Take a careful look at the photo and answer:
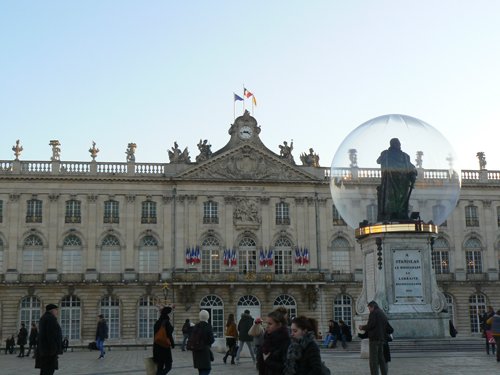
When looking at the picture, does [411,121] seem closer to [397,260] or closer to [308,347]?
[397,260]

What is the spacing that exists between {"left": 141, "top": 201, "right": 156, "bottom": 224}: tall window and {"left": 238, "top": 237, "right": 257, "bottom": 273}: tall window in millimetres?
6047

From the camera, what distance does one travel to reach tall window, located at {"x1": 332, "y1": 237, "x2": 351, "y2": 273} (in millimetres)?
55147

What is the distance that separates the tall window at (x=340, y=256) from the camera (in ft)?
181

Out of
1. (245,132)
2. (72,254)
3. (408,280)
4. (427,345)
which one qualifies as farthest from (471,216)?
(427,345)

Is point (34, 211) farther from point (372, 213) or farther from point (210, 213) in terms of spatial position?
point (372, 213)

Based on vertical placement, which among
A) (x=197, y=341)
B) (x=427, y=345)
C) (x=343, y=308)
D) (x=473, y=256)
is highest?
(x=473, y=256)

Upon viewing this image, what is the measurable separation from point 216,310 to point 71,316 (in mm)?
9208

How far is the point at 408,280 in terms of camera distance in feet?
69.9

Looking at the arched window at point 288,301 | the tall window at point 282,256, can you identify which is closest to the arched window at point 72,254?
the tall window at point 282,256

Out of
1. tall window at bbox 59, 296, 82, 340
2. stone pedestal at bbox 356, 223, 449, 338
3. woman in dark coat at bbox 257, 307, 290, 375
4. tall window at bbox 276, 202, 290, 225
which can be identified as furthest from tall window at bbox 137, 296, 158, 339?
woman in dark coat at bbox 257, 307, 290, 375

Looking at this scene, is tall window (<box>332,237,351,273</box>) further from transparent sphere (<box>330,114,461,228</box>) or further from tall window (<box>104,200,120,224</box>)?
transparent sphere (<box>330,114,461,228</box>)

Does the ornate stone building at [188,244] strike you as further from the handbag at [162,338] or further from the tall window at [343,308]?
the handbag at [162,338]

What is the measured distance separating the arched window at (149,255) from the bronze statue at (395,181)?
33015 mm

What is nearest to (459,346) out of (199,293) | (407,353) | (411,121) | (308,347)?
(407,353)
